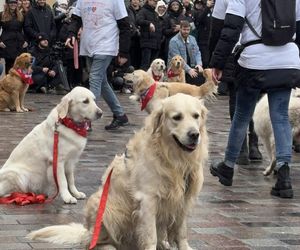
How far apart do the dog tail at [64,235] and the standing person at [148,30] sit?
13.8m

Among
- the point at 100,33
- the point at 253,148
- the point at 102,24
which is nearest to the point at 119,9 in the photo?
the point at 102,24

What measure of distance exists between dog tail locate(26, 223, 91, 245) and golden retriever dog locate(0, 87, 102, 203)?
1841 mm

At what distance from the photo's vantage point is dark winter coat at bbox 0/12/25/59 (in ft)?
54.5

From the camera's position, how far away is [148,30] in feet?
59.7

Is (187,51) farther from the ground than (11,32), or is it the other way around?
(11,32)

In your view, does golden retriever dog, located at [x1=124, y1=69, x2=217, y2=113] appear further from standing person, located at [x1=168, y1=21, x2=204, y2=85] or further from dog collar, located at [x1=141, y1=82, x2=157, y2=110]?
standing person, located at [x1=168, y1=21, x2=204, y2=85]

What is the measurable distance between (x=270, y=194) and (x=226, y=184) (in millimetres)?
497

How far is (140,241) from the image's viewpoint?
4.41 metres

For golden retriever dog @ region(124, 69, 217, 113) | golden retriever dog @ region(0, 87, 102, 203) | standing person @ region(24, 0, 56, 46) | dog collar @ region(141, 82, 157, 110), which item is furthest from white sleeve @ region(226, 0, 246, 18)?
standing person @ region(24, 0, 56, 46)

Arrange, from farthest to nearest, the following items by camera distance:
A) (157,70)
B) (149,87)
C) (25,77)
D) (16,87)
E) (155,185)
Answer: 1. (157,70)
2. (25,77)
3. (16,87)
4. (149,87)
5. (155,185)

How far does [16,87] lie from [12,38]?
245cm

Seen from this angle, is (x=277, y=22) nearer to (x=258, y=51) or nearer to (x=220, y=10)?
(x=258, y=51)

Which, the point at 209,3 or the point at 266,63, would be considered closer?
the point at 266,63

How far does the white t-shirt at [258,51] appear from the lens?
21.8 ft
